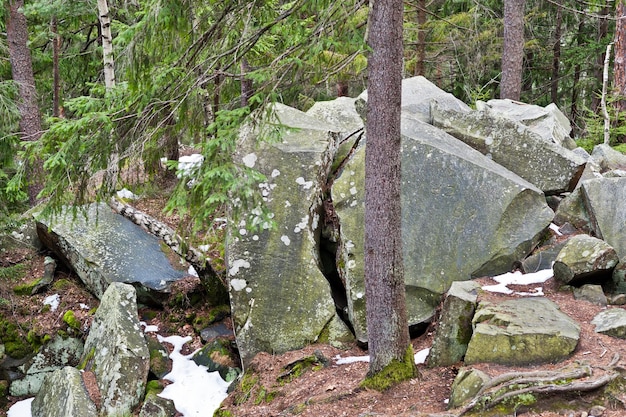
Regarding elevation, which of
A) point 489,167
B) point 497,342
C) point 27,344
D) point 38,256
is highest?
point 489,167

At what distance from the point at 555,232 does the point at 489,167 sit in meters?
1.48

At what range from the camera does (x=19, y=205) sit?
13.4 metres

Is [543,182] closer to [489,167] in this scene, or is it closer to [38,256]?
[489,167]

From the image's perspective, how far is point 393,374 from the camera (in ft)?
19.5

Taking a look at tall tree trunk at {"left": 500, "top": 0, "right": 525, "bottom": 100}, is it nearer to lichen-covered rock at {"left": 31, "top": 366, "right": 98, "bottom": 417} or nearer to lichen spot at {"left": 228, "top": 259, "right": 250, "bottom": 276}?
lichen spot at {"left": 228, "top": 259, "right": 250, "bottom": 276}

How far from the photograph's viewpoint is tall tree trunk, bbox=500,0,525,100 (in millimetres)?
12578

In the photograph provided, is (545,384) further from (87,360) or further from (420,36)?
(420,36)

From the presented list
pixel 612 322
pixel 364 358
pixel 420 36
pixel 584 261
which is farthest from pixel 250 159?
pixel 420 36

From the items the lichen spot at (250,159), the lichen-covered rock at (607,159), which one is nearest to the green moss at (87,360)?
the lichen spot at (250,159)

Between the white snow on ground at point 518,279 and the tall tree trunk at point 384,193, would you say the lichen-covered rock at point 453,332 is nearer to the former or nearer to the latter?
the tall tree trunk at point 384,193

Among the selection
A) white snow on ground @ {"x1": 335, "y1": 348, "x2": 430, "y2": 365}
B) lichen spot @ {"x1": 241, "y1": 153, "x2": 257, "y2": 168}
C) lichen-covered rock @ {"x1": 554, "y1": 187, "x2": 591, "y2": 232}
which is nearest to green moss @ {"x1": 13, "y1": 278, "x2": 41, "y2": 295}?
lichen spot @ {"x1": 241, "y1": 153, "x2": 257, "y2": 168}

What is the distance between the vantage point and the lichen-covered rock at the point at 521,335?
5.45m

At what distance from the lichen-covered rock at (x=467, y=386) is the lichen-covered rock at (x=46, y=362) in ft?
22.0

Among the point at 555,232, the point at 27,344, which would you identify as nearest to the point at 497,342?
the point at 555,232
